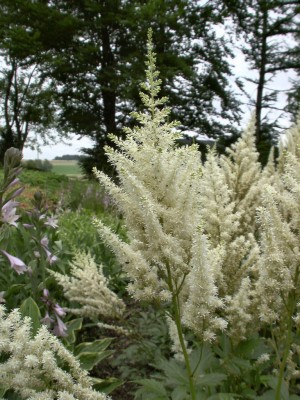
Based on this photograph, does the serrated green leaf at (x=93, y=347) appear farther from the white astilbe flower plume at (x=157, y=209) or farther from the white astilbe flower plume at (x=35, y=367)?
the white astilbe flower plume at (x=35, y=367)

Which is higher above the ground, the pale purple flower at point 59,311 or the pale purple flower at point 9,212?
the pale purple flower at point 9,212

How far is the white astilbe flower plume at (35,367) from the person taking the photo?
1.54m

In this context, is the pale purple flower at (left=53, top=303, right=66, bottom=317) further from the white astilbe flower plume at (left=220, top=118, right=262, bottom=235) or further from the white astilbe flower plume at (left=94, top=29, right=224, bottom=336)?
the white astilbe flower plume at (left=94, top=29, right=224, bottom=336)

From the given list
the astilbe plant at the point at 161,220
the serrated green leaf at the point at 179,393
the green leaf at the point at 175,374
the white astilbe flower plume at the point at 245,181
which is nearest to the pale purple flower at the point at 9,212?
the astilbe plant at the point at 161,220

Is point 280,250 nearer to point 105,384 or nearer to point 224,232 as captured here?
point 224,232

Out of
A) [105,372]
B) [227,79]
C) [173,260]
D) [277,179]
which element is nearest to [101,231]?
[173,260]

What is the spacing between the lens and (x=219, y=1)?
2711 centimetres

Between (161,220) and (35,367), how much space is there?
2.25 ft

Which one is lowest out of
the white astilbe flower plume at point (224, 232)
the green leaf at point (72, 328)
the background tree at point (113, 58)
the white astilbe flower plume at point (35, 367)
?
the green leaf at point (72, 328)

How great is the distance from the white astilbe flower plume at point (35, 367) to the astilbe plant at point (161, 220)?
40 centimetres

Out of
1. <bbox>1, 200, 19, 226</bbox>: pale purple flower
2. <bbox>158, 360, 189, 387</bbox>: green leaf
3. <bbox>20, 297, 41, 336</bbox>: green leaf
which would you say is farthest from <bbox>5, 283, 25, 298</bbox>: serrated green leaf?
<bbox>158, 360, 189, 387</bbox>: green leaf

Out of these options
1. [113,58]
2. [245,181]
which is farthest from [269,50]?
[245,181]

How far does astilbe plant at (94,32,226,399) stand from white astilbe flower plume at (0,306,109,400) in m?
0.40

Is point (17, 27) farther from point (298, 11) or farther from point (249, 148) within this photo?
point (249, 148)
